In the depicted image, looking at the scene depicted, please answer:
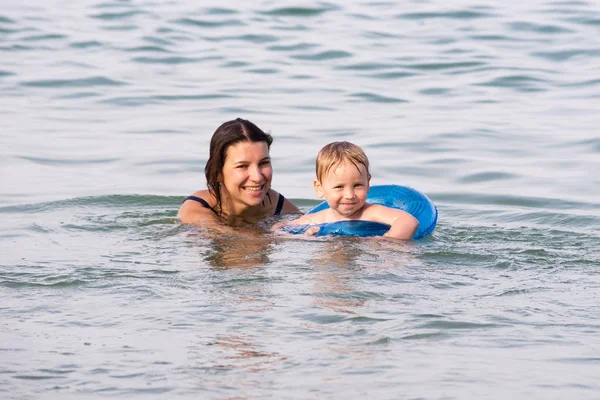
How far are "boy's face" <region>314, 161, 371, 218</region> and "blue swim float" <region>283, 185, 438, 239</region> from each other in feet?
0.40

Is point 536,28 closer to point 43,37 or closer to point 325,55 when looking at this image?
point 325,55

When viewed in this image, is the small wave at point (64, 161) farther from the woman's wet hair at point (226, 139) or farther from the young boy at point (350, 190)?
the young boy at point (350, 190)

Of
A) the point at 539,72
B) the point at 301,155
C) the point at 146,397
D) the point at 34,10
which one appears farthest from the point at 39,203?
the point at 34,10

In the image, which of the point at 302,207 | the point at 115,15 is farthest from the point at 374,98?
the point at 115,15

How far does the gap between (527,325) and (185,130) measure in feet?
25.5

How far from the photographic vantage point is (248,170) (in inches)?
301

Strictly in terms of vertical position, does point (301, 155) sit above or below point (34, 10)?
below

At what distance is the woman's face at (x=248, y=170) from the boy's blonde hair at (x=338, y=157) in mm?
735

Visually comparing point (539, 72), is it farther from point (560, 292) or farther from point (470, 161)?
point (560, 292)

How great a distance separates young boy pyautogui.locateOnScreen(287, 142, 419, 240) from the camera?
6.91 meters

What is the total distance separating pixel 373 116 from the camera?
524 inches

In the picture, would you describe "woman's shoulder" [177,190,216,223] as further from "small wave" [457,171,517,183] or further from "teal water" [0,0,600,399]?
"small wave" [457,171,517,183]

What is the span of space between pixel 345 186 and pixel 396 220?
0.47 meters

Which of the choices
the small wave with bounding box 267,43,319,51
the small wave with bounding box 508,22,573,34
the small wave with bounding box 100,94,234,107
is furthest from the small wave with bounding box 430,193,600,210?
the small wave with bounding box 508,22,573,34
